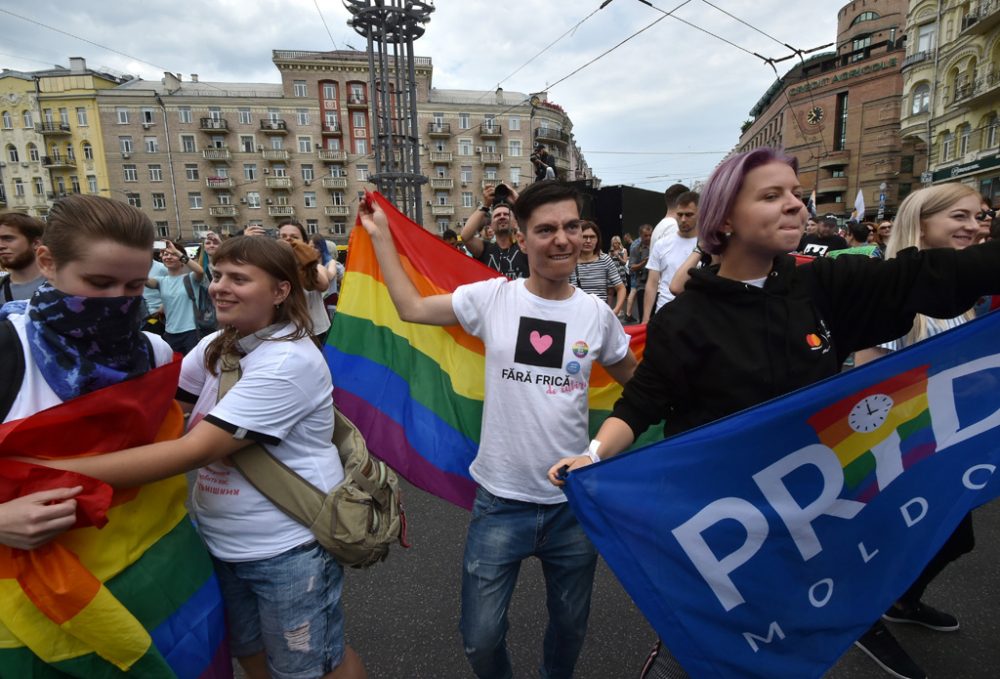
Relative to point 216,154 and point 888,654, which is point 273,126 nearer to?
point 216,154

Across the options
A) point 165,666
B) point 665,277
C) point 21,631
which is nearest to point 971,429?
point 165,666

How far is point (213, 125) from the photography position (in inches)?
1929

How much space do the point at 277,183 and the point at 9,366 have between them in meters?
56.3

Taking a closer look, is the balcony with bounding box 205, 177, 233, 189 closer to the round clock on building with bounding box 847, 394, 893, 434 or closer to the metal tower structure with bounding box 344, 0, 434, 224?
the metal tower structure with bounding box 344, 0, 434, 224

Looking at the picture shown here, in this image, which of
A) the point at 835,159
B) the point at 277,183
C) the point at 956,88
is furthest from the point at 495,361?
the point at 835,159

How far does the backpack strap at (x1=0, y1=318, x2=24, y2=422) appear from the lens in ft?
3.80

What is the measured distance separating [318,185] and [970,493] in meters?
56.3

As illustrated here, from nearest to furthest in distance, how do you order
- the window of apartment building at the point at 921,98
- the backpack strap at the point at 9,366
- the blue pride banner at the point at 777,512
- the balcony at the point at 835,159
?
the backpack strap at the point at 9,366
the blue pride banner at the point at 777,512
the window of apartment building at the point at 921,98
the balcony at the point at 835,159

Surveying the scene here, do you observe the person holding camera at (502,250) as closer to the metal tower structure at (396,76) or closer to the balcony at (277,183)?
the metal tower structure at (396,76)

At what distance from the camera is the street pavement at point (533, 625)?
231 cm

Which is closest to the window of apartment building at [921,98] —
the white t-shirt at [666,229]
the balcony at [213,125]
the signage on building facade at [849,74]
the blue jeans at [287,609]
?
the signage on building facade at [849,74]

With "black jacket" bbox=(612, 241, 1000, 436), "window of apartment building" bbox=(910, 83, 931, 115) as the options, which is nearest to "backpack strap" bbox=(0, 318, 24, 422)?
"black jacket" bbox=(612, 241, 1000, 436)

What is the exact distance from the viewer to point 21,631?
3.73 ft

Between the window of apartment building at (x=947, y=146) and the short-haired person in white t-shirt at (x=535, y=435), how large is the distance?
3879cm
